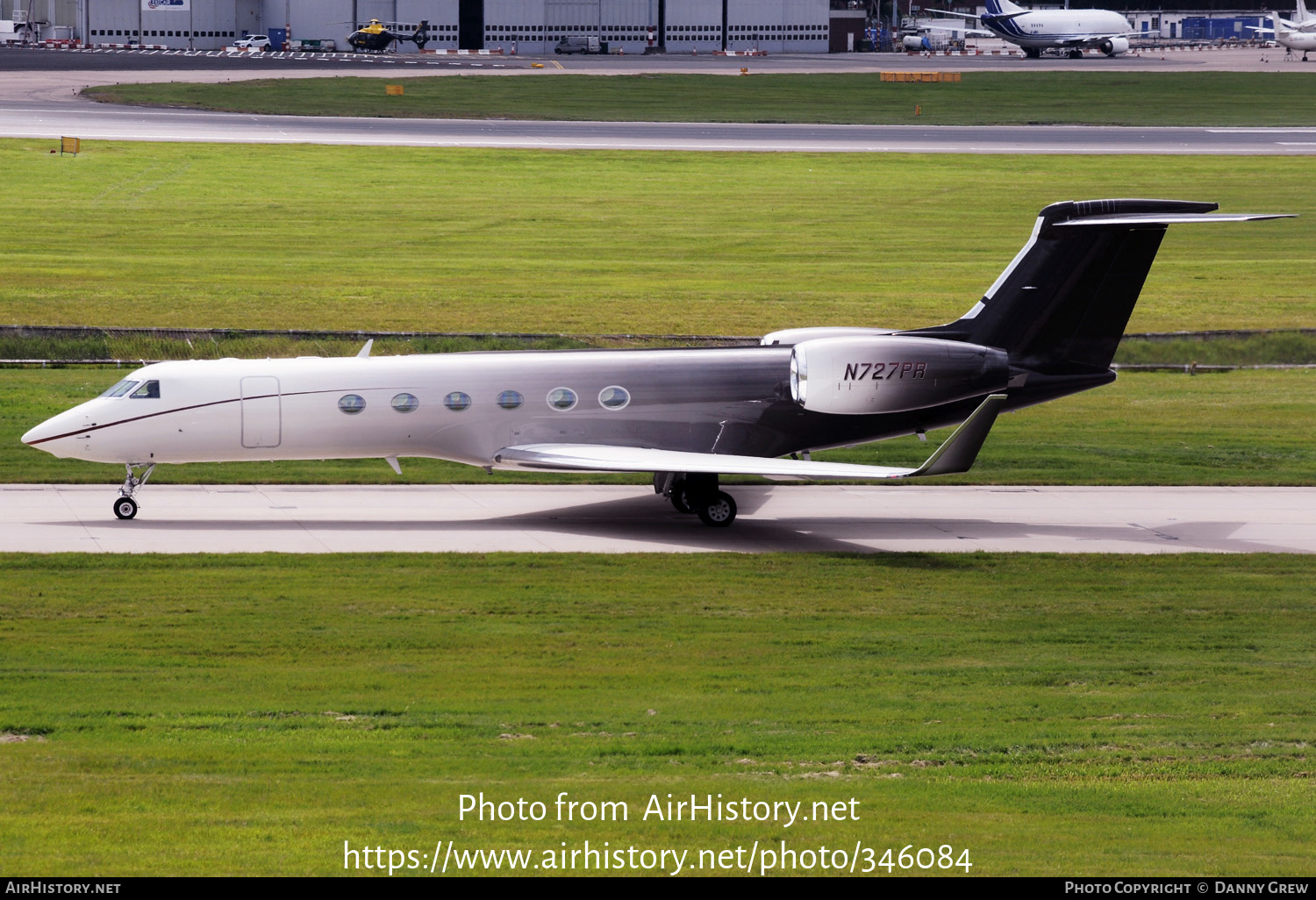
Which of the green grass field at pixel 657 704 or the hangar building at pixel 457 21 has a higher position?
the hangar building at pixel 457 21

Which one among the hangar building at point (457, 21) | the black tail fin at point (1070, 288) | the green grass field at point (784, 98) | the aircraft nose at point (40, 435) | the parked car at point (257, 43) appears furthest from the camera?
the hangar building at point (457, 21)

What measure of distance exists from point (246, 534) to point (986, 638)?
39.8ft

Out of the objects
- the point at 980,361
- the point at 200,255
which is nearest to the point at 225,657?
the point at 980,361

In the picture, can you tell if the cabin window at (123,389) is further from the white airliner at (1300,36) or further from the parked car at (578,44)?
the white airliner at (1300,36)

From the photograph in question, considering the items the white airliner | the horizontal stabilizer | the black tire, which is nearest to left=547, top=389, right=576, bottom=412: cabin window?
the black tire

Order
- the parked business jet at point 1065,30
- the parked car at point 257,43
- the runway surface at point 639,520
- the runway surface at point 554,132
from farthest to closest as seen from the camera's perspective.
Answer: the parked business jet at point 1065,30, the parked car at point 257,43, the runway surface at point 554,132, the runway surface at point 639,520

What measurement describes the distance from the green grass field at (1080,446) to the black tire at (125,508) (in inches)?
124

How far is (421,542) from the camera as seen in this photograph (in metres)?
24.3

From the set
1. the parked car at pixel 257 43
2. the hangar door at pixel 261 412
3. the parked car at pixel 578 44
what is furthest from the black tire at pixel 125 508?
the parked car at pixel 578 44

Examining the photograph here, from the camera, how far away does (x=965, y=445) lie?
23.3m

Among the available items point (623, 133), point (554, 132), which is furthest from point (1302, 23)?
point (554, 132)

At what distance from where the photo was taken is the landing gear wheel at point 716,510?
26.1m

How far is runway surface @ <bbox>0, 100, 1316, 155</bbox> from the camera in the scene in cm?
7225

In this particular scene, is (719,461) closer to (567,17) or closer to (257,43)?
(257,43)
